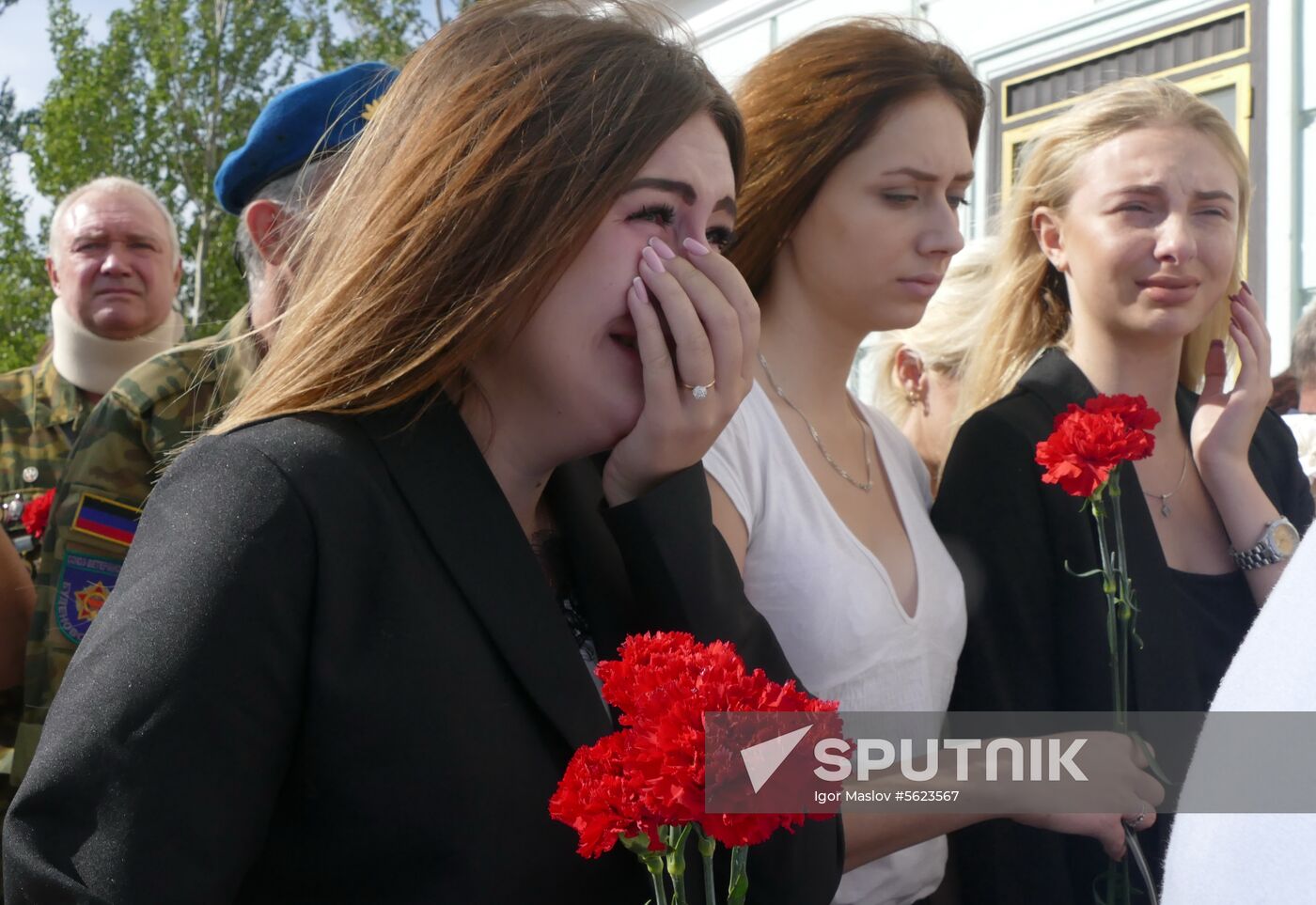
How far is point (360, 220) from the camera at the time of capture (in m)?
1.50

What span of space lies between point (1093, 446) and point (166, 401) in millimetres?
1656

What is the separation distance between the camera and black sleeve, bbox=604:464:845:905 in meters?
1.41

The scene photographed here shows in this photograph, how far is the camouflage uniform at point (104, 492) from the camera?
227 cm

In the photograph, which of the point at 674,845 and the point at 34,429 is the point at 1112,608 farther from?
the point at 34,429

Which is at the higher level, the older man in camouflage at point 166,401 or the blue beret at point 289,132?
the blue beret at point 289,132

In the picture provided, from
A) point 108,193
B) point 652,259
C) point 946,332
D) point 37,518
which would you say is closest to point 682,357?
point 652,259

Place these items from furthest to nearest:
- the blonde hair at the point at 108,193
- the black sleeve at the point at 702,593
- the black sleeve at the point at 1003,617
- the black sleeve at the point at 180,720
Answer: the blonde hair at the point at 108,193 → the black sleeve at the point at 1003,617 → the black sleeve at the point at 702,593 → the black sleeve at the point at 180,720

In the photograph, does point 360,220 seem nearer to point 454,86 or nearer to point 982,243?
point 454,86

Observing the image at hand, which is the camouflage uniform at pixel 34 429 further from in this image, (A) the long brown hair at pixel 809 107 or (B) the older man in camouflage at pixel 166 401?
(A) the long brown hair at pixel 809 107

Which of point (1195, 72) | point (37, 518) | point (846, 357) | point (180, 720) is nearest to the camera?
point (180, 720)

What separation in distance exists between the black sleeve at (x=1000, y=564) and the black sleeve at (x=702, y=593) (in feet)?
2.15

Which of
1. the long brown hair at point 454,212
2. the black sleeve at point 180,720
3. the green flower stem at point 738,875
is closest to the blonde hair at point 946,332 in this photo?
the long brown hair at point 454,212

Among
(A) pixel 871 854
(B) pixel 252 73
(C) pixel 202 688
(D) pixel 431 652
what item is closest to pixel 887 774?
(A) pixel 871 854

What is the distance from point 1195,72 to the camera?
20.0ft
